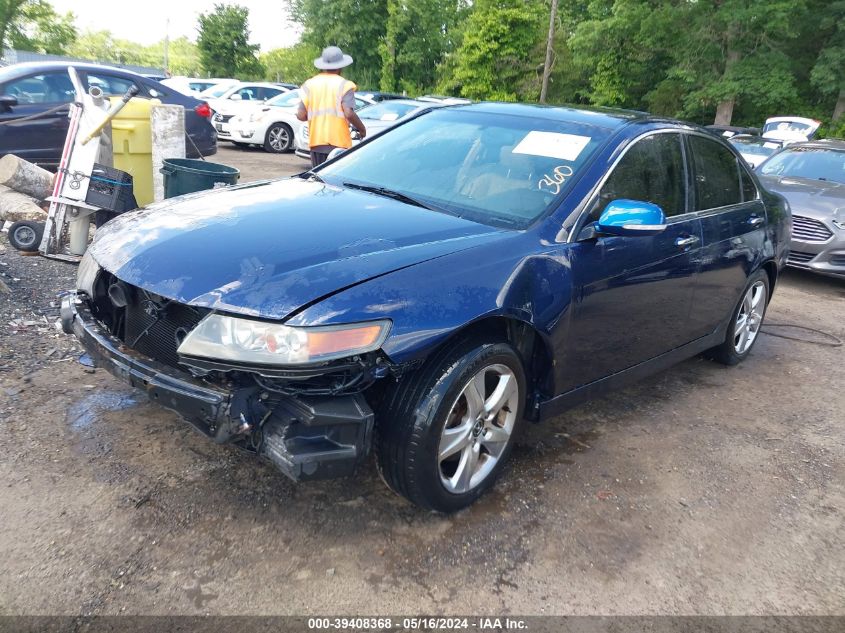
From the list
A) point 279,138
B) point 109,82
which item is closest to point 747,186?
point 109,82

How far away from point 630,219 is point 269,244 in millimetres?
1616

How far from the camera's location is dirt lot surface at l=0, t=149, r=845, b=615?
248 cm

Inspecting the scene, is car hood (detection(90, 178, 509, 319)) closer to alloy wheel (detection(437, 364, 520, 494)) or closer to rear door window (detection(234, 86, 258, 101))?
alloy wheel (detection(437, 364, 520, 494))

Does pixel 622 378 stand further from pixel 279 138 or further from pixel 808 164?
pixel 279 138

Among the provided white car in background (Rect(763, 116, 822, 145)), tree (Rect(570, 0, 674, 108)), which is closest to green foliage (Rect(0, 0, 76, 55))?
tree (Rect(570, 0, 674, 108))

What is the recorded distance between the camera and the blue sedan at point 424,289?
2.44 m

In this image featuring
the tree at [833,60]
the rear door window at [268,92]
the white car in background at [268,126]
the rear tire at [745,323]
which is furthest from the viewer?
the tree at [833,60]

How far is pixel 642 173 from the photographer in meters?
3.68

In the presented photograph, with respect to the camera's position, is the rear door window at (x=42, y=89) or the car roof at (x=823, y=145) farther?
the car roof at (x=823, y=145)

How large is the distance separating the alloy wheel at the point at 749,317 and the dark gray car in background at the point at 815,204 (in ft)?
9.63

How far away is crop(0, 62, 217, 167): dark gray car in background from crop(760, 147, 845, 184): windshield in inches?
293

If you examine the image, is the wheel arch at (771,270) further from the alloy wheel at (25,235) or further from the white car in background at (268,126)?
the white car in background at (268,126)

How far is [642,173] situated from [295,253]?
197 centimetres

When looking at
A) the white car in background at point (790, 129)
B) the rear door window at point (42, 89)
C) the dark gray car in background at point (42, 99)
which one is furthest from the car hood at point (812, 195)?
the white car in background at point (790, 129)
